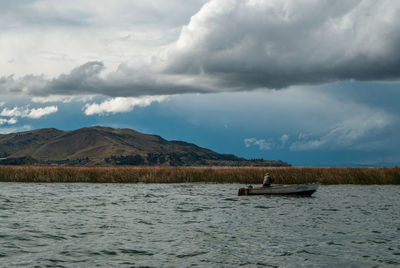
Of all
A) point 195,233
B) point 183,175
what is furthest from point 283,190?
point 195,233

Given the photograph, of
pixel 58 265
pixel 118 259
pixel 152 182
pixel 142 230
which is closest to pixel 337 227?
pixel 142 230

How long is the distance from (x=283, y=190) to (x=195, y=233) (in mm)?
23056

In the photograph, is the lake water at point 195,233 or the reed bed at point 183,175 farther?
the reed bed at point 183,175

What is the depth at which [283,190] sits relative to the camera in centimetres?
4422

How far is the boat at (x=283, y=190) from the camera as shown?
4369 centimetres

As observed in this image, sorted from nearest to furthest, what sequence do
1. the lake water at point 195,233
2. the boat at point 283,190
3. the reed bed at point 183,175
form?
the lake water at point 195,233
the boat at point 283,190
the reed bed at point 183,175

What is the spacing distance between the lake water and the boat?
5005 millimetres

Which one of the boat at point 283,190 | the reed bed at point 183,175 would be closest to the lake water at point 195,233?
the boat at point 283,190

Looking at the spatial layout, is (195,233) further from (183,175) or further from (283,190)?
(183,175)

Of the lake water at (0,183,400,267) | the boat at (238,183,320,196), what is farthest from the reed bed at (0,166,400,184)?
the lake water at (0,183,400,267)

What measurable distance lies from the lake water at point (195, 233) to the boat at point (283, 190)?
5005 mm

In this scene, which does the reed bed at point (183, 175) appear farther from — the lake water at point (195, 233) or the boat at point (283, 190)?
the lake water at point (195, 233)

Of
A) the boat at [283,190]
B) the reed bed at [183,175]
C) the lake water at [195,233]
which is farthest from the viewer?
the reed bed at [183,175]

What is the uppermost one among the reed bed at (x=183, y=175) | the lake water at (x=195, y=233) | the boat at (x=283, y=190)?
the reed bed at (x=183, y=175)
